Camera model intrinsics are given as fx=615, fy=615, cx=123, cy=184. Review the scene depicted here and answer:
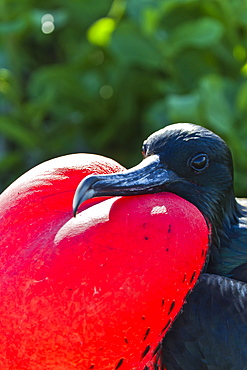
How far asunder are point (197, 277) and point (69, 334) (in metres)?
0.15

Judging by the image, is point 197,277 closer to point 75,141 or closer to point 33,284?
point 33,284

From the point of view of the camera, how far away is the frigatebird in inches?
24.7

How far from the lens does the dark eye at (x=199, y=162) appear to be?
66 centimetres

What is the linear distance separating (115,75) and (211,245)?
47.9 inches

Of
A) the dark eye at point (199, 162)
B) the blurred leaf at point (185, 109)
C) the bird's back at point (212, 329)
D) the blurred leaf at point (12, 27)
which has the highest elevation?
the blurred leaf at point (12, 27)

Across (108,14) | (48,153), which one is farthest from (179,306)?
(108,14)

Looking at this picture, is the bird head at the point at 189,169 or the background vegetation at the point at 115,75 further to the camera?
the background vegetation at the point at 115,75

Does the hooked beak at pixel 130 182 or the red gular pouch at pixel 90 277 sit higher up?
the hooked beak at pixel 130 182

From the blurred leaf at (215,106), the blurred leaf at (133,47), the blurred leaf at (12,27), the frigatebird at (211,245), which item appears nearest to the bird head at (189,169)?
the frigatebird at (211,245)

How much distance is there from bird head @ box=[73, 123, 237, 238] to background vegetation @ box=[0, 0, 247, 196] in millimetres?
845

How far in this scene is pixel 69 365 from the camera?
1.91 feet

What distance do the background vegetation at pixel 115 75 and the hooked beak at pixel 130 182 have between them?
89 cm

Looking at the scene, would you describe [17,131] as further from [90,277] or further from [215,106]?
[90,277]

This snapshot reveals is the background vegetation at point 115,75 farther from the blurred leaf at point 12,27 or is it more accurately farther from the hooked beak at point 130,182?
the hooked beak at point 130,182
